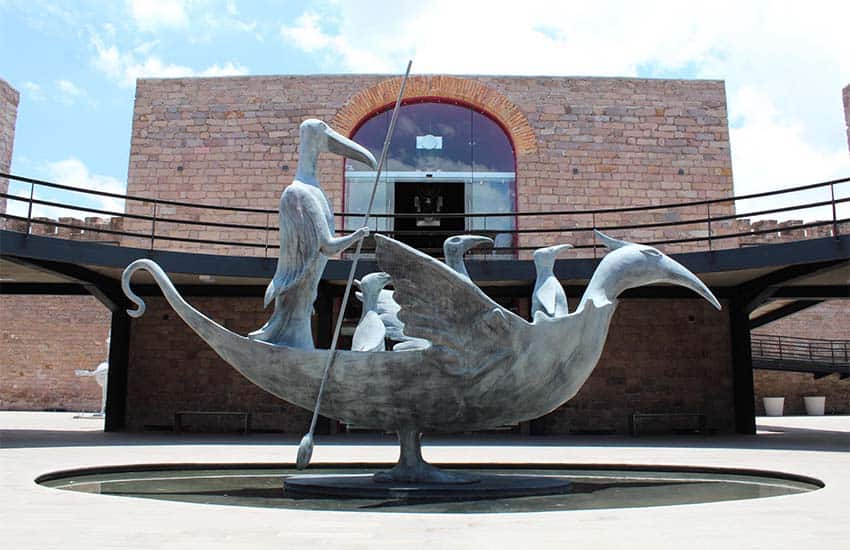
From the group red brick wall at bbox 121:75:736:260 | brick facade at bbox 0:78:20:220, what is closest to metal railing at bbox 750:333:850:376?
red brick wall at bbox 121:75:736:260

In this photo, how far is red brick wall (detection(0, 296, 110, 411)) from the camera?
2286 centimetres

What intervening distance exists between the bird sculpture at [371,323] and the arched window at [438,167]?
934 centimetres

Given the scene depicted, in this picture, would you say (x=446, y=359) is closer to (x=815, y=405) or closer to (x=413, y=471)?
(x=413, y=471)

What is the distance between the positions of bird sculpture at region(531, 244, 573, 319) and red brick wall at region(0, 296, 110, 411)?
1977 centimetres

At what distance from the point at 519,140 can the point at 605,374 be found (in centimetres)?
520

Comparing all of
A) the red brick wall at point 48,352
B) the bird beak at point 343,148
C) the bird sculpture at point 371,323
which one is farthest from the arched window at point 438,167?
the red brick wall at point 48,352

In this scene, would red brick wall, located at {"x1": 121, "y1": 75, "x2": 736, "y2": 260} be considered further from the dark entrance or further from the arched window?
the dark entrance

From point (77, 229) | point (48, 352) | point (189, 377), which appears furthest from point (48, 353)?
point (189, 377)

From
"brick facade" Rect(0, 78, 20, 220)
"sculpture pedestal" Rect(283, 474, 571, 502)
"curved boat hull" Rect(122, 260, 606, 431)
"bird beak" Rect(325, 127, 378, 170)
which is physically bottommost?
"sculpture pedestal" Rect(283, 474, 571, 502)

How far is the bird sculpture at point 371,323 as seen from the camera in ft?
20.7

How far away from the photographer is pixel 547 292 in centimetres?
629

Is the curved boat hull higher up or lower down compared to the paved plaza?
higher up

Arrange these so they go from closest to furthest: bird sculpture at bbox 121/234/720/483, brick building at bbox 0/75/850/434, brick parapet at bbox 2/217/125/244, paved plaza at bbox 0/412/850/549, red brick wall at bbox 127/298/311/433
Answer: paved plaza at bbox 0/412/850/549 < bird sculpture at bbox 121/234/720/483 < red brick wall at bbox 127/298/311/433 < brick building at bbox 0/75/850/434 < brick parapet at bbox 2/217/125/244

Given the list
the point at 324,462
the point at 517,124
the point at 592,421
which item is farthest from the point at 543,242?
the point at 324,462
